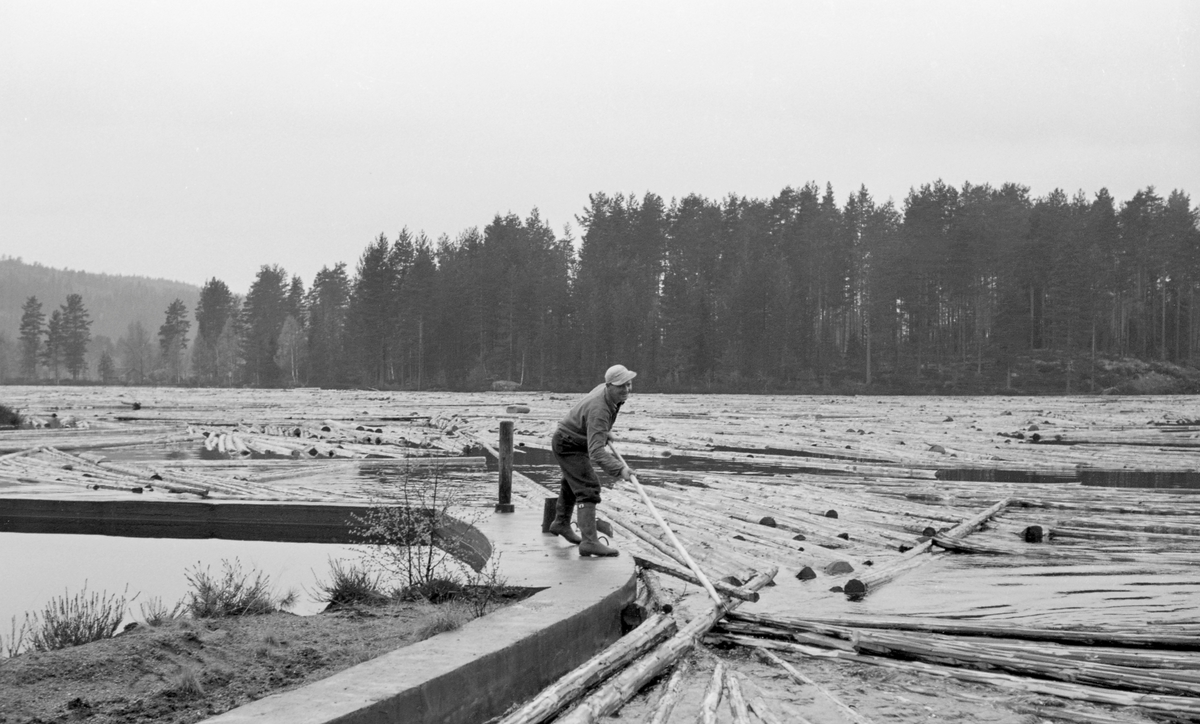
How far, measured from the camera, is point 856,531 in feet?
43.1

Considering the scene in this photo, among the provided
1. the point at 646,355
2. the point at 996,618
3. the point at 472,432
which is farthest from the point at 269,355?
the point at 996,618

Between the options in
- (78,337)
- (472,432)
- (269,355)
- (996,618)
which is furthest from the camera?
(78,337)

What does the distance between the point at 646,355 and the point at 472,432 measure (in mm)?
56479

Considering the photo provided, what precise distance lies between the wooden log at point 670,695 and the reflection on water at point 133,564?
13.1ft

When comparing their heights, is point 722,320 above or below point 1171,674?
above

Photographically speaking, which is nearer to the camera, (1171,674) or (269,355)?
(1171,674)

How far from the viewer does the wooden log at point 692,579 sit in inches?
357

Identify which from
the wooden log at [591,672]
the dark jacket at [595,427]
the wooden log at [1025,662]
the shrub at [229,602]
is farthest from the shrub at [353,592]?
the wooden log at [1025,662]

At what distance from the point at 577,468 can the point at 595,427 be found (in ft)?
1.99

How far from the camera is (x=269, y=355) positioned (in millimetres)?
121062

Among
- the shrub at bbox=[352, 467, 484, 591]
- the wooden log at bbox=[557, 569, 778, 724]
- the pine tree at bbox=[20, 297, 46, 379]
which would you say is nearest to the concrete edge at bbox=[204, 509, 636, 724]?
the wooden log at bbox=[557, 569, 778, 724]

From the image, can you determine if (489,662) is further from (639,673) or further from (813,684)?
(813,684)

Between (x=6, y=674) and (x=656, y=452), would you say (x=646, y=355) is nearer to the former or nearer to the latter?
(x=656, y=452)

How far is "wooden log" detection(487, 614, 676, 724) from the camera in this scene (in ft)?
19.8
